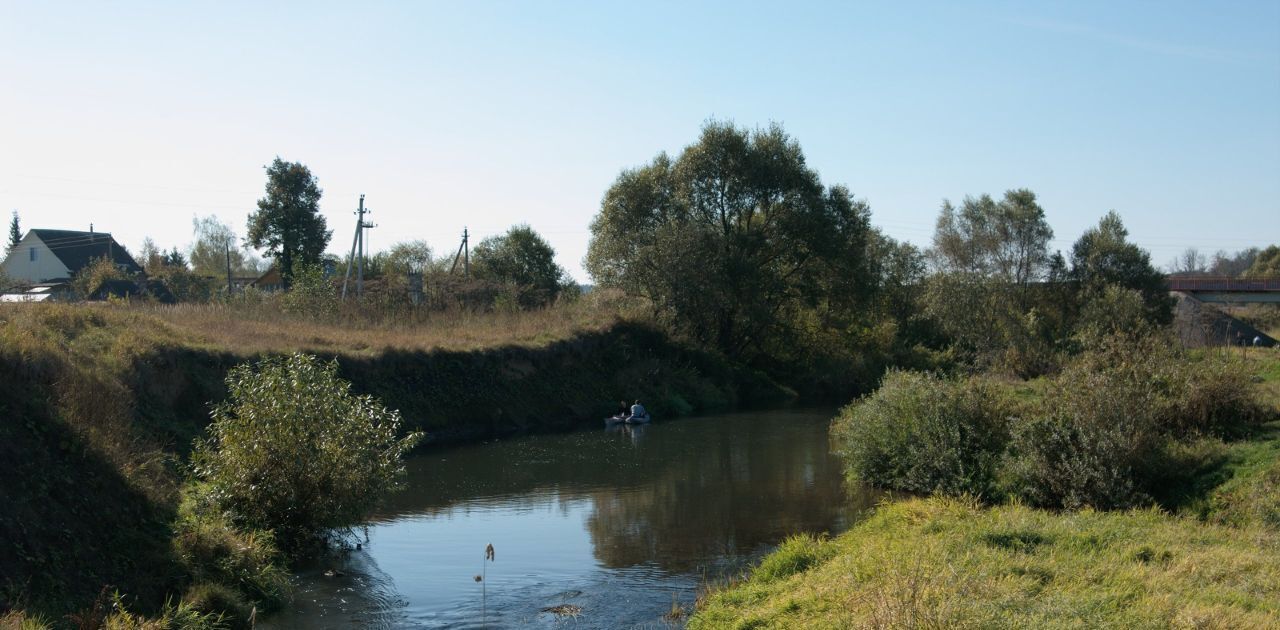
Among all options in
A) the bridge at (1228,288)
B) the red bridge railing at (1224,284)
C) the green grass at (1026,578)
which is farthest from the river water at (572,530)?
the bridge at (1228,288)

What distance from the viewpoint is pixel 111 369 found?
20.9m


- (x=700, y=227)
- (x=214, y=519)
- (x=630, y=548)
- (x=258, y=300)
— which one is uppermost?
(x=700, y=227)

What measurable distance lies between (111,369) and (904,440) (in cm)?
1685

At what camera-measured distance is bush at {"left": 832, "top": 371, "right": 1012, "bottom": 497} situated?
1861 centimetres

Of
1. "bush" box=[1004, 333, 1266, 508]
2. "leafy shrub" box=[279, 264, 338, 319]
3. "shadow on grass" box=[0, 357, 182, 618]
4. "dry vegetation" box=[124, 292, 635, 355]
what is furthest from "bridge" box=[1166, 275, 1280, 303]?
"shadow on grass" box=[0, 357, 182, 618]

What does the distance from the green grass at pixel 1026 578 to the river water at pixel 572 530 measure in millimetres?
2137

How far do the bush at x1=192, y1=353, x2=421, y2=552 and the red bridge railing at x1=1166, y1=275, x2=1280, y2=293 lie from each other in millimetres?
59158

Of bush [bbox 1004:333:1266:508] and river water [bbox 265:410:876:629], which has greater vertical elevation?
bush [bbox 1004:333:1266:508]

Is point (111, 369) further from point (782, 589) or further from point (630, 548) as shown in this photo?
point (782, 589)

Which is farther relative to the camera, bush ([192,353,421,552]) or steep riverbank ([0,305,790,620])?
bush ([192,353,421,552])

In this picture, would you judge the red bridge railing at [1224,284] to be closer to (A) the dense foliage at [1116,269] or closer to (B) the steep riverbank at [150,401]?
(A) the dense foliage at [1116,269]

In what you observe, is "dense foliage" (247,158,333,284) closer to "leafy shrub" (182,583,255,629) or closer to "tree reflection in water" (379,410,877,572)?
"tree reflection in water" (379,410,877,572)

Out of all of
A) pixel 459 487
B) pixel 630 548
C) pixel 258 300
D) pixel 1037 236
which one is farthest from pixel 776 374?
pixel 630 548

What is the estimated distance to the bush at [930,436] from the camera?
61.1ft
